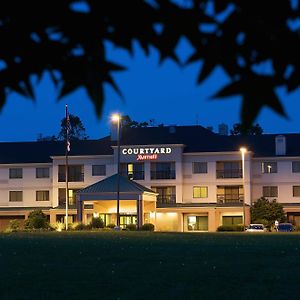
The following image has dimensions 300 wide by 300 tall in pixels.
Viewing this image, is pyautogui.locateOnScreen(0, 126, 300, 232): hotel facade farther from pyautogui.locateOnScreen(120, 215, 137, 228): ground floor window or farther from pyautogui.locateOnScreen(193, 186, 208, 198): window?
pyautogui.locateOnScreen(120, 215, 137, 228): ground floor window

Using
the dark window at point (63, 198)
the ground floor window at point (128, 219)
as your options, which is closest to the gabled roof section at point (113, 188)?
the ground floor window at point (128, 219)

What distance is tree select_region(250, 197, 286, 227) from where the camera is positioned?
8500 cm

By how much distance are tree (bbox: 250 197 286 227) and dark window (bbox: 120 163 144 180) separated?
13.5 m

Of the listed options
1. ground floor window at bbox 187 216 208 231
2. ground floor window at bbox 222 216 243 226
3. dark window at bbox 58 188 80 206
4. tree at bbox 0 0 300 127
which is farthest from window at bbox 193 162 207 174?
tree at bbox 0 0 300 127

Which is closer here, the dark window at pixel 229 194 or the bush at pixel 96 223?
the bush at pixel 96 223

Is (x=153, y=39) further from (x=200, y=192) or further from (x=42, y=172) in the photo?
(x=42, y=172)

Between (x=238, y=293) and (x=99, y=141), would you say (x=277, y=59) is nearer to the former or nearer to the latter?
(x=238, y=293)

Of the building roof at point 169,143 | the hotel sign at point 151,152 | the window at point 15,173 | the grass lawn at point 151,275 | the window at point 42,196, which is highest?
the building roof at point 169,143

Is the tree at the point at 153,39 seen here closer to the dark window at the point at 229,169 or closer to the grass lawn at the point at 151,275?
the grass lawn at the point at 151,275

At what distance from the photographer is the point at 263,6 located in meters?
3.58

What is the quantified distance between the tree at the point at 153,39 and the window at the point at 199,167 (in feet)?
287

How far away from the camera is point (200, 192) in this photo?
9094cm

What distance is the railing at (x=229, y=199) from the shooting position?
90.2m

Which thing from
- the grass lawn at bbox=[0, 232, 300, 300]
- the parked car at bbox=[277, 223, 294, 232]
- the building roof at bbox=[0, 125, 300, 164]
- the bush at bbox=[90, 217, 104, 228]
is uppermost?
the building roof at bbox=[0, 125, 300, 164]
